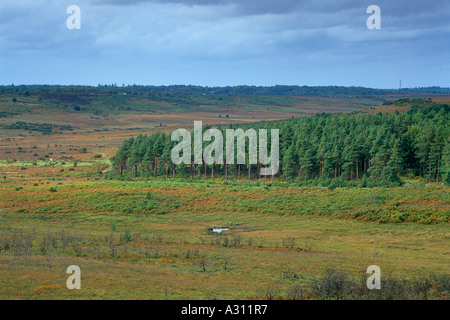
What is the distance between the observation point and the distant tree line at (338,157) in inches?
2480

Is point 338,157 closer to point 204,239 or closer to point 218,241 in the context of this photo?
point 204,239

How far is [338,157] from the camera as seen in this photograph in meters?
67.1

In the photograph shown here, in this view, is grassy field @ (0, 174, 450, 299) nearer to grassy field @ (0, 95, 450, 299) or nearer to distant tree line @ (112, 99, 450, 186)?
grassy field @ (0, 95, 450, 299)

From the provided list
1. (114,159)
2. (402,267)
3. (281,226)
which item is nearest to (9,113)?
(114,159)

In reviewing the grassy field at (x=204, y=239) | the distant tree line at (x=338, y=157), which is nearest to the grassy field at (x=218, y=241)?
the grassy field at (x=204, y=239)

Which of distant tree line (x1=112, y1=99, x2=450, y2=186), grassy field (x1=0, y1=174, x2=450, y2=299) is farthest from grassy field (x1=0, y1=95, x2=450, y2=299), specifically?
distant tree line (x1=112, y1=99, x2=450, y2=186)

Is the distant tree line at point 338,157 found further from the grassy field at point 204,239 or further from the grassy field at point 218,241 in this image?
the grassy field at point 204,239

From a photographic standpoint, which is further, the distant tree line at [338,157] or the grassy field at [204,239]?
the distant tree line at [338,157]

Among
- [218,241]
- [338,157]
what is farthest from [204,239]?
[338,157]

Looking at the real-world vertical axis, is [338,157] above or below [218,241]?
above

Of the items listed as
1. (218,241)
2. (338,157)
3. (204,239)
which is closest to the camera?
(218,241)

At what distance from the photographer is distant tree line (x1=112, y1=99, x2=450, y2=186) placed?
63000 millimetres

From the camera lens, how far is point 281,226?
133 feet

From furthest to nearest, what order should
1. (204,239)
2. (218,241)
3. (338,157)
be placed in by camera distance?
(338,157)
(204,239)
(218,241)
